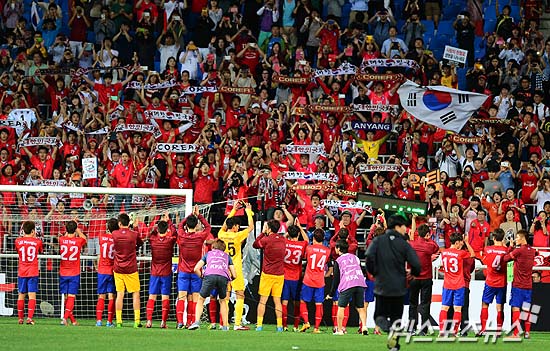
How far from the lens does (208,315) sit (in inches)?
1006

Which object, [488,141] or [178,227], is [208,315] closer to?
[178,227]

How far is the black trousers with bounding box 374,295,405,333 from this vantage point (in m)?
17.8

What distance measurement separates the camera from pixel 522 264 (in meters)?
23.5

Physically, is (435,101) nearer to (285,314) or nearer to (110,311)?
(285,314)

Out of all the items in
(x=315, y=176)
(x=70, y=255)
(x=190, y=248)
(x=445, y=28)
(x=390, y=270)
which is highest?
(x=445, y=28)

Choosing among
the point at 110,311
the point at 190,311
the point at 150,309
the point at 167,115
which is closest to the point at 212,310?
the point at 190,311

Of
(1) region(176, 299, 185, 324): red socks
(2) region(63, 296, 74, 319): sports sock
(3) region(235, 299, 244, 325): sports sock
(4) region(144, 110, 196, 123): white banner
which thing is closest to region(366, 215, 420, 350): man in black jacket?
(3) region(235, 299, 244, 325): sports sock

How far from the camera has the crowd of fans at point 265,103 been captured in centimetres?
2780

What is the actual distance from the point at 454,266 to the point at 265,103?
888 cm

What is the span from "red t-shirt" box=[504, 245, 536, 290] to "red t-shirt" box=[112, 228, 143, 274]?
269 inches

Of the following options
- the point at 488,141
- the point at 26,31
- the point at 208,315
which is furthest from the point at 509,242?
the point at 26,31

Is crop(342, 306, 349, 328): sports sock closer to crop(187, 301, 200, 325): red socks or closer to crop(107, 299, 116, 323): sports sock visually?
crop(187, 301, 200, 325): red socks

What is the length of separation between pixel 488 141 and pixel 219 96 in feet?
21.5

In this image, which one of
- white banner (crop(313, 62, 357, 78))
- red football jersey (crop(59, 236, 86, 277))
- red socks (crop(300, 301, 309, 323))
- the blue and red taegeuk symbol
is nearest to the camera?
red football jersey (crop(59, 236, 86, 277))
